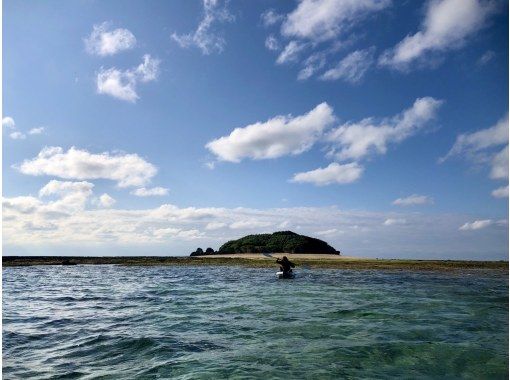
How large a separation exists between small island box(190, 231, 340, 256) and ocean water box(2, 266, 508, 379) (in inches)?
3711

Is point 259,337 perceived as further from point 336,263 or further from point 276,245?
point 276,245

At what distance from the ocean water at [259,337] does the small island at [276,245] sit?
94257 millimetres

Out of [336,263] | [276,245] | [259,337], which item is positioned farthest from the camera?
[276,245]

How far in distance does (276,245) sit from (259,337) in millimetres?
113131

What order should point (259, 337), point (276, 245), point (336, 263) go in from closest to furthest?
Answer: 1. point (259, 337)
2. point (336, 263)
3. point (276, 245)

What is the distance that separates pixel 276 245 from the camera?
12862 cm

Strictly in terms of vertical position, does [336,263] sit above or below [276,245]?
below

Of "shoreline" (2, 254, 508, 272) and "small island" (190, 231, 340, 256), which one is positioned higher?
"small island" (190, 231, 340, 256)

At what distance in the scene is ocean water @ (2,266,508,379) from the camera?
41.2 feet

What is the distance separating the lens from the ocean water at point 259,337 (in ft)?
41.2

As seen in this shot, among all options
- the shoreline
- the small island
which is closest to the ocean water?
the shoreline

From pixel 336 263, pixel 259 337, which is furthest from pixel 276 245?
pixel 259 337

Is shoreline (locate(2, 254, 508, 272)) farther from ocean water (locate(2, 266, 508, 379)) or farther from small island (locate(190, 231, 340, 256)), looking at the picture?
ocean water (locate(2, 266, 508, 379))

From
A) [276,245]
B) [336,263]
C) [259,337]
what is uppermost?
[276,245]
